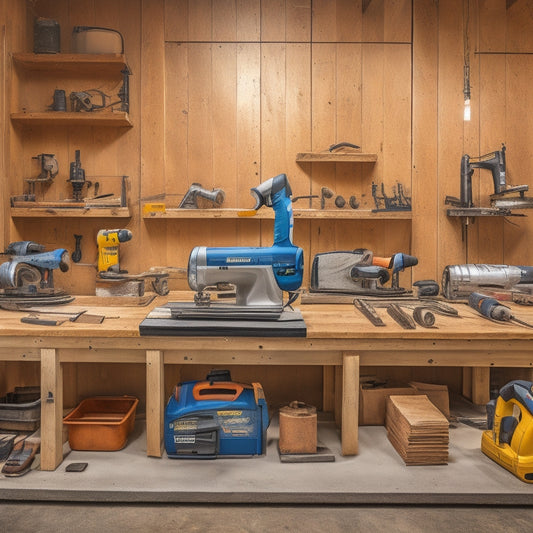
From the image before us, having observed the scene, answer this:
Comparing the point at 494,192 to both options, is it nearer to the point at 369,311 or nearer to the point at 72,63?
the point at 369,311

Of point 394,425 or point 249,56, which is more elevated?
point 249,56

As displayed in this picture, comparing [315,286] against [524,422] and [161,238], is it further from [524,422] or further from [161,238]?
[524,422]

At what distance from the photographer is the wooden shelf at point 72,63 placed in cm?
337

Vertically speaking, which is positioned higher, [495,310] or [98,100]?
[98,100]

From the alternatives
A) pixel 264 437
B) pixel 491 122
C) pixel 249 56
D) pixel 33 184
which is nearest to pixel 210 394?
A: pixel 264 437

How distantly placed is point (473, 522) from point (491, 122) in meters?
2.55

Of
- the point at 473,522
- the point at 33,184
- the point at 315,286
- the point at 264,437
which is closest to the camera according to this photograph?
the point at 473,522

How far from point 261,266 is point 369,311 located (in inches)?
26.2

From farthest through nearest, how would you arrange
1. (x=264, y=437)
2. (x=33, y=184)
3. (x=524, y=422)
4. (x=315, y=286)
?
(x=33, y=184) → (x=315, y=286) → (x=264, y=437) → (x=524, y=422)

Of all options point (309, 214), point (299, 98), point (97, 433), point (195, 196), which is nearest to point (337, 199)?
point (309, 214)

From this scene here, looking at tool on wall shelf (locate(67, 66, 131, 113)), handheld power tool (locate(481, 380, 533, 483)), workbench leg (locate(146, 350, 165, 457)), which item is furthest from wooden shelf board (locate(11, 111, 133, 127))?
handheld power tool (locate(481, 380, 533, 483))

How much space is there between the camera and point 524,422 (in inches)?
95.5

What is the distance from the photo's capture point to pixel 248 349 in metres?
2.54

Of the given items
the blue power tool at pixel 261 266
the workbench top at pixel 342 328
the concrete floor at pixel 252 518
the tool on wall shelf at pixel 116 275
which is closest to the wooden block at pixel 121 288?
the tool on wall shelf at pixel 116 275
